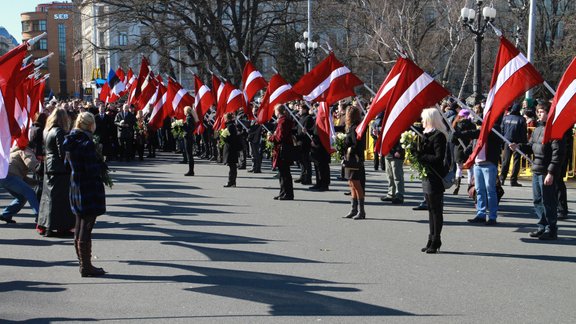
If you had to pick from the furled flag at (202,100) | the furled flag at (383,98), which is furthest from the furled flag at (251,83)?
the furled flag at (383,98)

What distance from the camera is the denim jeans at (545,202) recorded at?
10.2 metres

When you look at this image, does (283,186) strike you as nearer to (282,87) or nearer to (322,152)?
(322,152)

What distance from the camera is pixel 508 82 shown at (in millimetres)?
9906

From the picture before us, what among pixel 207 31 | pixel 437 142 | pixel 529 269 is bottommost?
pixel 529 269

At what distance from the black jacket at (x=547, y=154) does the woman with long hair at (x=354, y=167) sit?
279 centimetres

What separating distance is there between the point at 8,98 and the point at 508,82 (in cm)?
642

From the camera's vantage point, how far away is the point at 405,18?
4388cm

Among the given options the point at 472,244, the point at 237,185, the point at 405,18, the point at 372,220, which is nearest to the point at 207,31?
the point at 405,18

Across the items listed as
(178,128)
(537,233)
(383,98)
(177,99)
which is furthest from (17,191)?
(177,99)

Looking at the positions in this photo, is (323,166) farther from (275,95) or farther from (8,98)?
(8,98)

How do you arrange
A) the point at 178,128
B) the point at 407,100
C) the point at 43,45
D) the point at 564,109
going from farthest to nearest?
the point at 43,45
the point at 178,128
the point at 407,100
the point at 564,109

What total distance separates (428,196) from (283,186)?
5596 millimetres

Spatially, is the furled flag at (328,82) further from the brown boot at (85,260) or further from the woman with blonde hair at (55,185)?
the brown boot at (85,260)

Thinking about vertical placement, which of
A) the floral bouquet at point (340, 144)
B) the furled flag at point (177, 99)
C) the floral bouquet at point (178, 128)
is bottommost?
the floral bouquet at point (340, 144)
